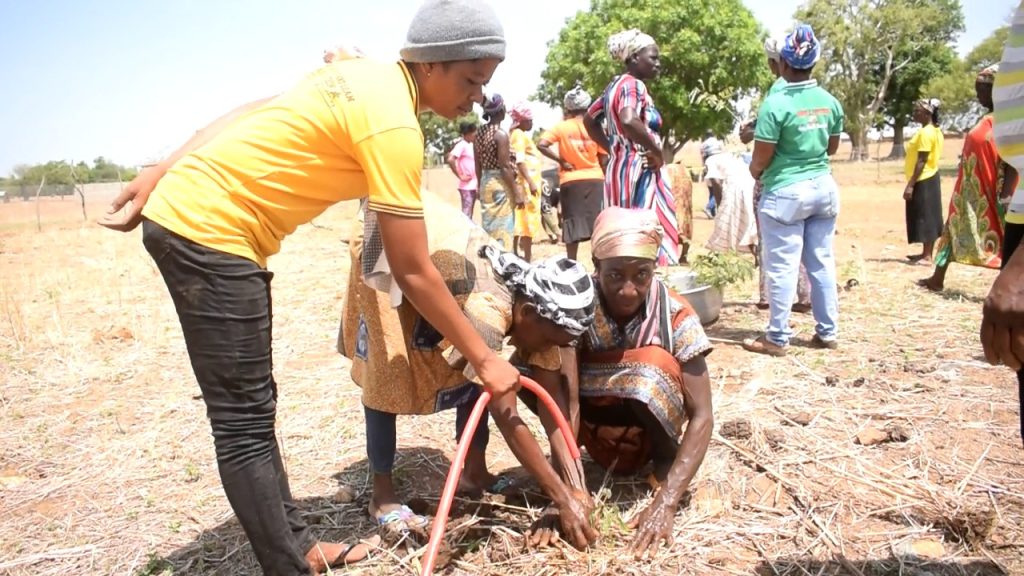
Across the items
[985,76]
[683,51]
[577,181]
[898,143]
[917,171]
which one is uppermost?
[683,51]

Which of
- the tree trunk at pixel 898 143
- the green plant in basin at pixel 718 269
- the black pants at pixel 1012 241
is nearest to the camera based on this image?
the black pants at pixel 1012 241

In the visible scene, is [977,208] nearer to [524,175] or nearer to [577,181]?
[577,181]

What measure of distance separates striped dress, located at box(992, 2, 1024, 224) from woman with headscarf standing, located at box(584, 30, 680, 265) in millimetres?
3103

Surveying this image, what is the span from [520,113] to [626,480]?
6024 mm

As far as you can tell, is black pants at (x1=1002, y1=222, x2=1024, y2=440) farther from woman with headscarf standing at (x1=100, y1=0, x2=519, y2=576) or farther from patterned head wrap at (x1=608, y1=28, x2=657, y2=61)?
patterned head wrap at (x1=608, y1=28, x2=657, y2=61)

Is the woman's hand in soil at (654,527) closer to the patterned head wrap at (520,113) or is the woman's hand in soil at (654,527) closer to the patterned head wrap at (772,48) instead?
the patterned head wrap at (772,48)

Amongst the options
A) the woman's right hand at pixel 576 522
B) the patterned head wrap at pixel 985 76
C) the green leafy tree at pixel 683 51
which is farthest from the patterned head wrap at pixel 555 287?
the green leafy tree at pixel 683 51

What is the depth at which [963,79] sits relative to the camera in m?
39.5

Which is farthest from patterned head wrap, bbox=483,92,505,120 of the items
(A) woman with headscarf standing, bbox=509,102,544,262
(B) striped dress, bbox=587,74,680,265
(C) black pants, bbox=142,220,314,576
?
(C) black pants, bbox=142,220,314,576

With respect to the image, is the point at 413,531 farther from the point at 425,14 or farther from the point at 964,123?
the point at 964,123

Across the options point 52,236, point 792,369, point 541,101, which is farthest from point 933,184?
point 541,101

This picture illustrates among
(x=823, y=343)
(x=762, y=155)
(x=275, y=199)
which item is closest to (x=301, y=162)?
(x=275, y=199)

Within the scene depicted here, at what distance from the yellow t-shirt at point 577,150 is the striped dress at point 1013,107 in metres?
5.35

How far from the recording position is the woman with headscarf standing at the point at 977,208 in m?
5.59
